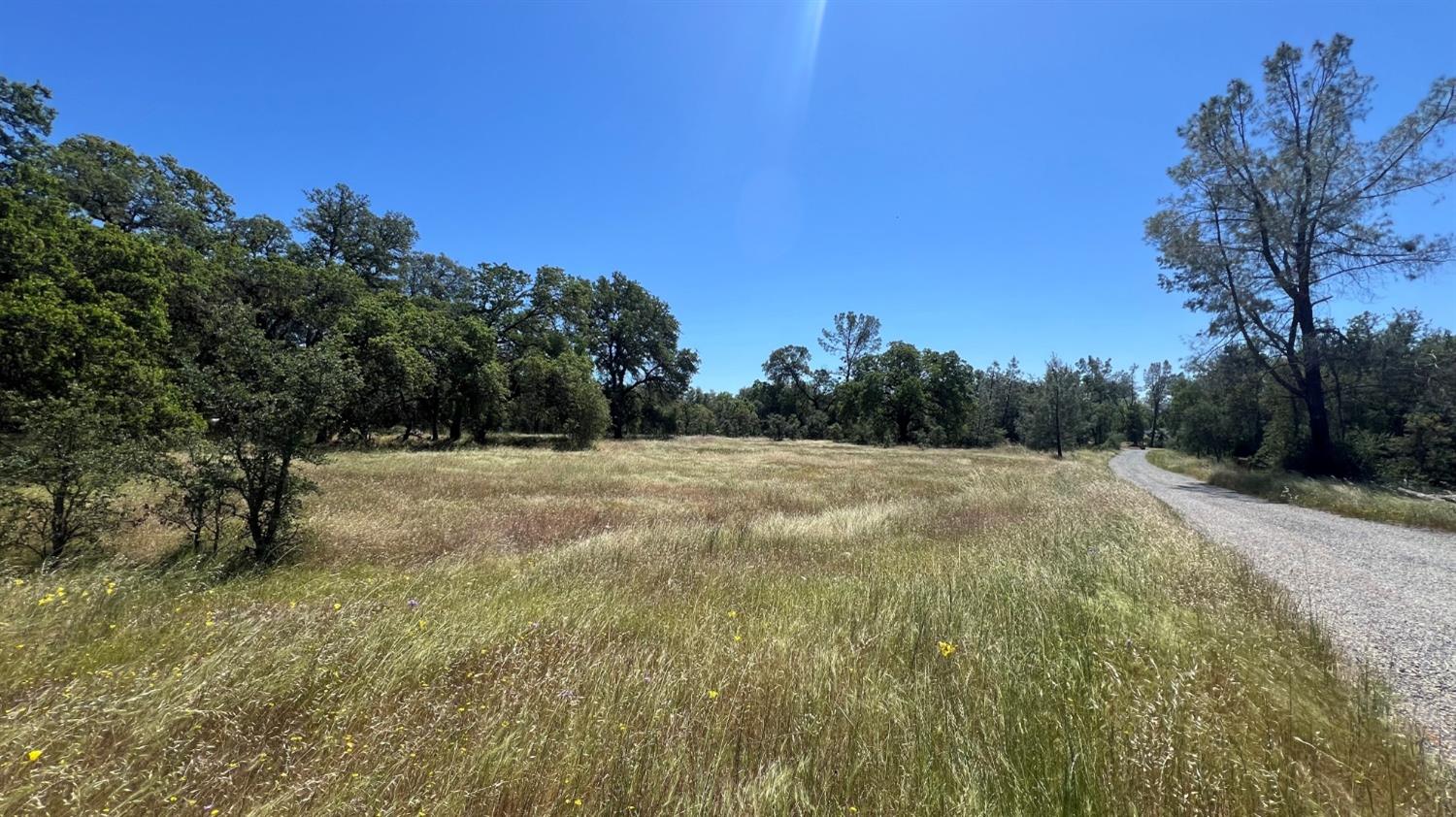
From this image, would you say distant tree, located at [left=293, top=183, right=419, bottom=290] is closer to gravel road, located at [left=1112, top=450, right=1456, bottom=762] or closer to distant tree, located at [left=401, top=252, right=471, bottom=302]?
distant tree, located at [left=401, top=252, right=471, bottom=302]

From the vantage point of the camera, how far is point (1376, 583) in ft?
22.1

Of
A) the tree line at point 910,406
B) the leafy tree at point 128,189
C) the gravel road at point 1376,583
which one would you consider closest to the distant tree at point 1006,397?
the tree line at point 910,406

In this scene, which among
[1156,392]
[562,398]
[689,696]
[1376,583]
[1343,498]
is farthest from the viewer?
[1156,392]

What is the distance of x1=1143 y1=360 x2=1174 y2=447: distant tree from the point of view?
9319 centimetres

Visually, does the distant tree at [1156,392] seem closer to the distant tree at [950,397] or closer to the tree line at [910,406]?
the tree line at [910,406]

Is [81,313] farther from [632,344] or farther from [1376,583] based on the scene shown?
[632,344]

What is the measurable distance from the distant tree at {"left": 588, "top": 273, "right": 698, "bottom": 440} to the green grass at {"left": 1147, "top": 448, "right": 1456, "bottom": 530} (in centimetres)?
4588

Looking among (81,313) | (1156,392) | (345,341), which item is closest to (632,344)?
(345,341)

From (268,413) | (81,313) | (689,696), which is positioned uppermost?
(81,313)

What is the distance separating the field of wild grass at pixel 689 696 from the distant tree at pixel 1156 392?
11724 cm

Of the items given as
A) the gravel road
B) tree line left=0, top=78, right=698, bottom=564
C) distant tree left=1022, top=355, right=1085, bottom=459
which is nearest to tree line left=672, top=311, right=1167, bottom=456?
distant tree left=1022, top=355, right=1085, bottom=459

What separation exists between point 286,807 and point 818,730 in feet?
9.03

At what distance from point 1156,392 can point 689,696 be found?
12494 cm

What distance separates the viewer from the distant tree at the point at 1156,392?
9319 cm
